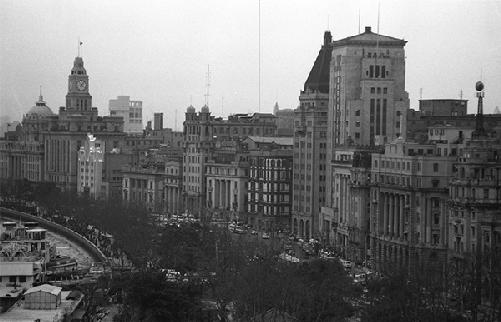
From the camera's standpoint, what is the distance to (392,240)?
44.2m

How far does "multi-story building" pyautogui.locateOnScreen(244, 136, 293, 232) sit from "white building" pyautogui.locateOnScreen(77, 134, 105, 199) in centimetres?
1558

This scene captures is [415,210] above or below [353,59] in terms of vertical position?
below

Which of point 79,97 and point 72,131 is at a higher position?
point 79,97

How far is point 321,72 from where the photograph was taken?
193ft

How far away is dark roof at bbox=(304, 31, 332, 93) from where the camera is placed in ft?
190

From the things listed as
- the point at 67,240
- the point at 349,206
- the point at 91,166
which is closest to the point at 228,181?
the point at 67,240

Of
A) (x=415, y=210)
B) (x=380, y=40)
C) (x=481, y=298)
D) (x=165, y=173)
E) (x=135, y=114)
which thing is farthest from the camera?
(x=135, y=114)

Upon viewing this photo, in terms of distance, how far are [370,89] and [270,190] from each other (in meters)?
6.99

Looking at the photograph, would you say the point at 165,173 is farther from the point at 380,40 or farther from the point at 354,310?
the point at 354,310

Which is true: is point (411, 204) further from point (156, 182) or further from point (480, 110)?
point (156, 182)

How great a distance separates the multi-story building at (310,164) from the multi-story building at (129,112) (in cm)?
3137

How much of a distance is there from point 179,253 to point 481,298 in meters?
12.1

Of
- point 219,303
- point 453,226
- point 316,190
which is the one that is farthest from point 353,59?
point 219,303

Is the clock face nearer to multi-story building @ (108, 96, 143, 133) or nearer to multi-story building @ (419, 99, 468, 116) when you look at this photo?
multi-story building @ (108, 96, 143, 133)
